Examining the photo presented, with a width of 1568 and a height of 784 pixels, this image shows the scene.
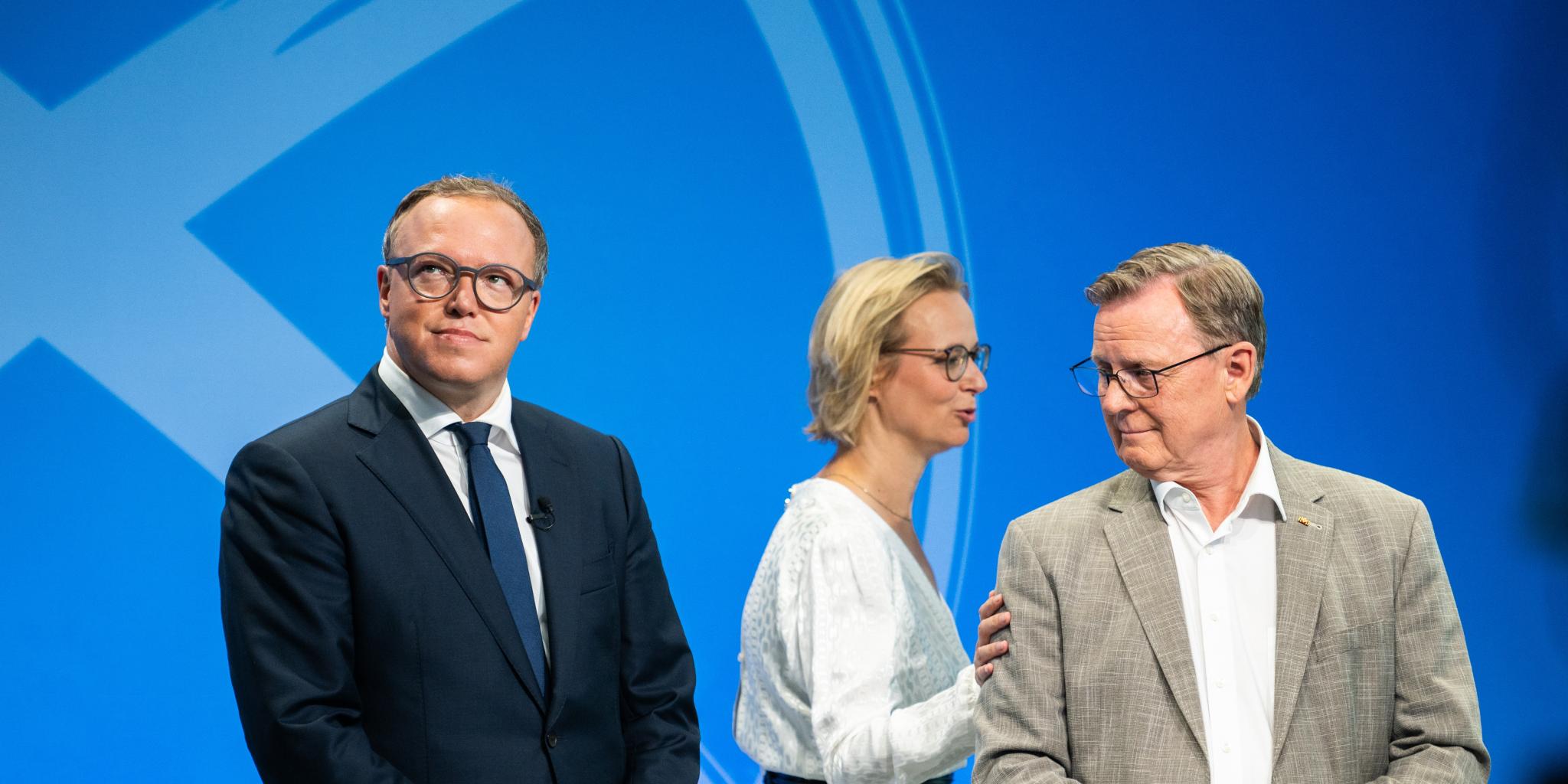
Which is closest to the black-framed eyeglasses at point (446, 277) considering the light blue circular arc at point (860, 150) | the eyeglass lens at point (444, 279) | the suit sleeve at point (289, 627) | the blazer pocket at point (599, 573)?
the eyeglass lens at point (444, 279)

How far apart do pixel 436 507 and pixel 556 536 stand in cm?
23

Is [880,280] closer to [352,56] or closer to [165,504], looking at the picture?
[352,56]

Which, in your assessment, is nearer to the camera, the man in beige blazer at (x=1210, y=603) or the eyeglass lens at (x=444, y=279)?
the man in beige blazer at (x=1210, y=603)

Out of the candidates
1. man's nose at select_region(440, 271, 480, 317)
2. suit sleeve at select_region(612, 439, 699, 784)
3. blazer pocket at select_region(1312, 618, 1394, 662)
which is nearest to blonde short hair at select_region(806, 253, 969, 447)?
suit sleeve at select_region(612, 439, 699, 784)

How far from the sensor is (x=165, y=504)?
3.71 metres

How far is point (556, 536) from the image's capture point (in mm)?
2471

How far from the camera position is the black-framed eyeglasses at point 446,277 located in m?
2.40

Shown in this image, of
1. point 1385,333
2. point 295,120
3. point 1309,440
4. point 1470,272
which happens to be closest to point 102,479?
point 295,120

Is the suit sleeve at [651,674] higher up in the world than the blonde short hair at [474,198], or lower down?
lower down

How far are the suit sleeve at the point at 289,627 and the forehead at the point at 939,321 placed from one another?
1561 mm

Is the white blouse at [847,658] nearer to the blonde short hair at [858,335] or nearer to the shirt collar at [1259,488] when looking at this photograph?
the blonde short hair at [858,335]

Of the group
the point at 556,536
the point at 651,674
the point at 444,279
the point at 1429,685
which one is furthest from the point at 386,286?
the point at 1429,685

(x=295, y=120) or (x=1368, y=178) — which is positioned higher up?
(x=295, y=120)

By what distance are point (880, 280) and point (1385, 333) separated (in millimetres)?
2573
